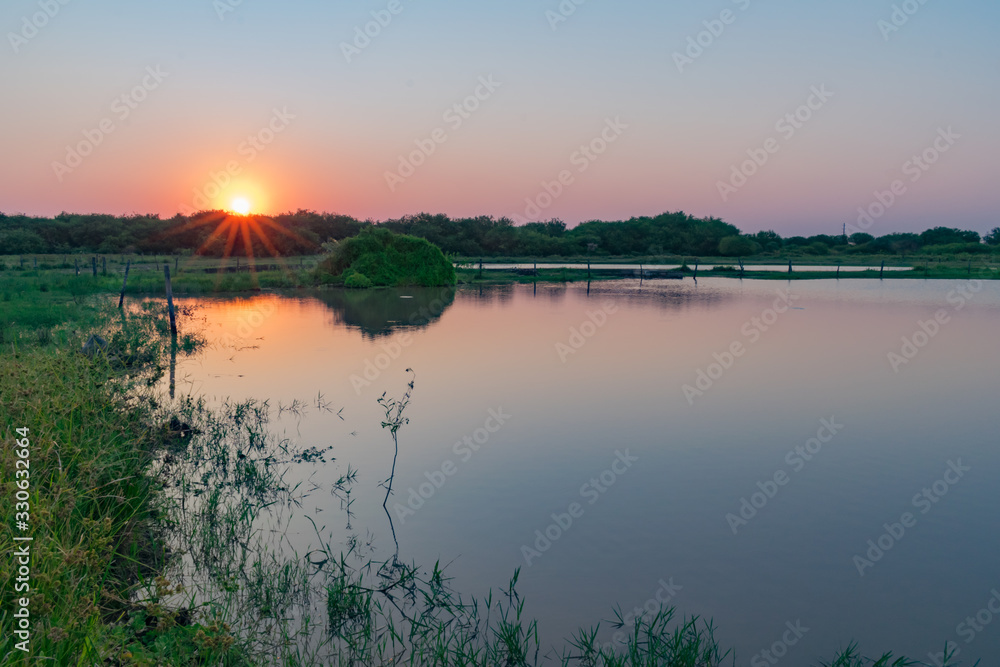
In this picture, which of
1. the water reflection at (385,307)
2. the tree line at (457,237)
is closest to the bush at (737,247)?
the tree line at (457,237)

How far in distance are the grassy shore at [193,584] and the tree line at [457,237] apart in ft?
188

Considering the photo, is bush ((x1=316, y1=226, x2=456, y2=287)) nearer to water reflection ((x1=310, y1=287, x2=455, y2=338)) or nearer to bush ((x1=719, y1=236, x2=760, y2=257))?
water reflection ((x1=310, y1=287, x2=455, y2=338))

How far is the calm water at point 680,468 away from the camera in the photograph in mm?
5898

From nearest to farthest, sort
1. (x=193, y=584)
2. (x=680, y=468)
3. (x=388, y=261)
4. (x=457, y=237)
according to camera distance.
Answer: (x=193, y=584) < (x=680, y=468) < (x=388, y=261) < (x=457, y=237)

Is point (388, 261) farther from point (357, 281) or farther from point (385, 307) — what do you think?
point (385, 307)

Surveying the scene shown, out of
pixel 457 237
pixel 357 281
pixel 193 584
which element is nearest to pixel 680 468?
pixel 193 584

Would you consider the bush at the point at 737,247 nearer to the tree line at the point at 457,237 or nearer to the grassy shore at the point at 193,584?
the tree line at the point at 457,237

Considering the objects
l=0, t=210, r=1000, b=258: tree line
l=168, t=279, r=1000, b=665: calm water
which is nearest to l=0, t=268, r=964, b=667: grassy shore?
l=168, t=279, r=1000, b=665: calm water

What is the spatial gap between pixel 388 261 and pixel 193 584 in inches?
1430

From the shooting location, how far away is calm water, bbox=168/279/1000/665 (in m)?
5.90

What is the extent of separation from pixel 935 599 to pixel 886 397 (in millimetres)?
8374

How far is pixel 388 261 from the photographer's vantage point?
41219mm

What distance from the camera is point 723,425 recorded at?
11.1 m

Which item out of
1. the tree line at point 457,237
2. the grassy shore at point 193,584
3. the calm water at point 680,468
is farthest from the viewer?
the tree line at point 457,237
